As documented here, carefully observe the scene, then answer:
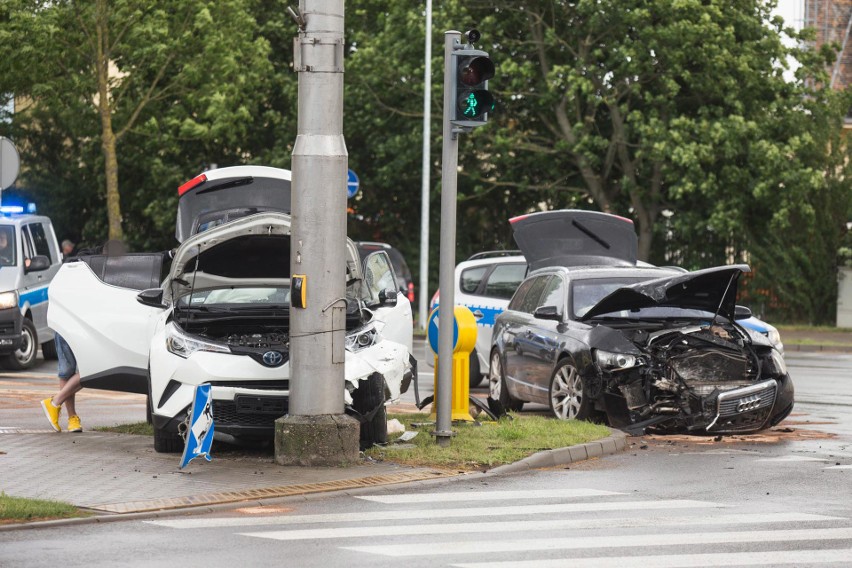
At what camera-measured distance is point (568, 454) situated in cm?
1226

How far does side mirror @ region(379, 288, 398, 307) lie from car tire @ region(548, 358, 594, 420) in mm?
1845

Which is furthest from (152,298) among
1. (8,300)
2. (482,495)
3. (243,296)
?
(8,300)

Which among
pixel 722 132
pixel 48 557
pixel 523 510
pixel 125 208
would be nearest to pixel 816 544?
pixel 523 510

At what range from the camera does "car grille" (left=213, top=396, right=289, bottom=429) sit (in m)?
11.9

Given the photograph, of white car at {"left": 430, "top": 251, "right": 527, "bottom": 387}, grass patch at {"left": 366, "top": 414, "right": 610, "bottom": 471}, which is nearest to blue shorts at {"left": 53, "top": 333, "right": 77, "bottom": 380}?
grass patch at {"left": 366, "top": 414, "right": 610, "bottom": 471}

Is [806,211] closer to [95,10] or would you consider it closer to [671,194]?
[671,194]

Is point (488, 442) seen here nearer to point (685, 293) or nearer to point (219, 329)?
point (219, 329)

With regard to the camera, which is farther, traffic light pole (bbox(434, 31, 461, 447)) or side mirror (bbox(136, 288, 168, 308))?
side mirror (bbox(136, 288, 168, 308))

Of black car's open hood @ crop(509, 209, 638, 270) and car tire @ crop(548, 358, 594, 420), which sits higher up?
black car's open hood @ crop(509, 209, 638, 270)

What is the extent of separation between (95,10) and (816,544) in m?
25.5

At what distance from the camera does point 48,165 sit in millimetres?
40781

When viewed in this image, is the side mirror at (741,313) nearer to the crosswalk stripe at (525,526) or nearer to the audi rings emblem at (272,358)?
the audi rings emblem at (272,358)

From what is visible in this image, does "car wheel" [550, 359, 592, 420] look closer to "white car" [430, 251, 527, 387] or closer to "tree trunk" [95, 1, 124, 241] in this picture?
"white car" [430, 251, 527, 387]

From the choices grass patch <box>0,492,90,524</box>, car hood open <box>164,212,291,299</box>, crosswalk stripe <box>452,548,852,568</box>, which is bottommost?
grass patch <box>0,492,90,524</box>
